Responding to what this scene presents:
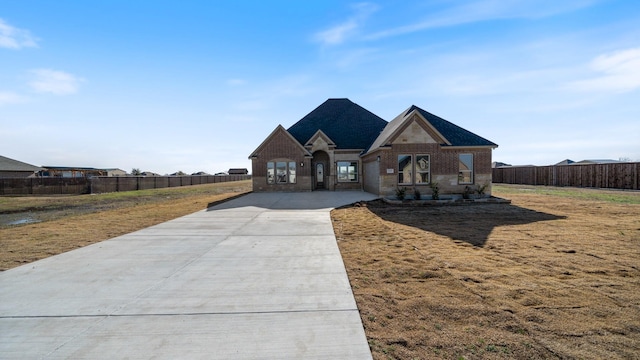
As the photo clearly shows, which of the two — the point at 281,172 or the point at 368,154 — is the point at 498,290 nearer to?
the point at 368,154

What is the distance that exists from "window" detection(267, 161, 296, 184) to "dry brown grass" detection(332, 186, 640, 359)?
50.7ft

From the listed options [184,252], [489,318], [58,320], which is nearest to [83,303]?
[58,320]

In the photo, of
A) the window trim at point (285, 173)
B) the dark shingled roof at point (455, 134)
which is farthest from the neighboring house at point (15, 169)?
the dark shingled roof at point (455, 134)

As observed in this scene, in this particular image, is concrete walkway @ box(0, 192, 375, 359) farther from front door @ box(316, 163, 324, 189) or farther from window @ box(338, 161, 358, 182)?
front door @ box(316, 163, 324, 189)

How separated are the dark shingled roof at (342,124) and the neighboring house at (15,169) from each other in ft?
155

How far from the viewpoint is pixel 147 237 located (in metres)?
8.17

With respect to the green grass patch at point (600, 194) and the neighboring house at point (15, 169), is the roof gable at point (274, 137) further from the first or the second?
the neighboring house at point (15, 169)

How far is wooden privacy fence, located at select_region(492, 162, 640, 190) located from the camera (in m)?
24.2

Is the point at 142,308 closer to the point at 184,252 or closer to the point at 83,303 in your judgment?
the point at 83,303

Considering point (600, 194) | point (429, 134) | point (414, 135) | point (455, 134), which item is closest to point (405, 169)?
point (414, 135)

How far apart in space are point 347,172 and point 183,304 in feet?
72.6

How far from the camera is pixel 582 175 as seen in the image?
28375 mm

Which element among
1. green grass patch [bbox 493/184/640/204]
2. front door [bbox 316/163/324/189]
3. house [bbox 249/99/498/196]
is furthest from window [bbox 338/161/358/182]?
green grass patch [bbox 493/184/640/204]

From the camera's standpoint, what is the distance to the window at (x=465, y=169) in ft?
59.3
